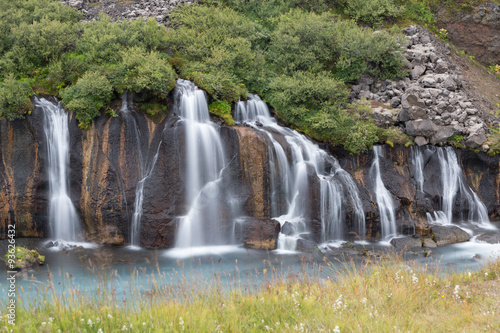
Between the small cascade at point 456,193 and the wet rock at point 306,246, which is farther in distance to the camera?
the small cascade at point 456,193

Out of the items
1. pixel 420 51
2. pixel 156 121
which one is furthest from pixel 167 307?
pixel 420 51

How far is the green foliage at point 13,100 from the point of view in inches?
504

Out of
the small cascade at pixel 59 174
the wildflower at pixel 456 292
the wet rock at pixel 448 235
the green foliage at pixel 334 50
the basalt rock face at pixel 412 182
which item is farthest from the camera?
the green foliage at pixel 334 50

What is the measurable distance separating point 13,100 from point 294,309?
40.9ft

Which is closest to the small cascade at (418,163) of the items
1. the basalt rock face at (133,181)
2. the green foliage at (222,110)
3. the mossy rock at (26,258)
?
the basalt rock face at (133,181)

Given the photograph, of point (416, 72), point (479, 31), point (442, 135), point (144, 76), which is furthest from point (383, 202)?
point (479, 31)

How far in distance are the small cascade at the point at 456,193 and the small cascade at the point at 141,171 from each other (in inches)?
477

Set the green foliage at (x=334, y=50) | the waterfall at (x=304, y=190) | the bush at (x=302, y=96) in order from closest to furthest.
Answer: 1. the waterfall at (x=304, y=190)
2. the bush at (x=302, y=96)
3. the green foliage at (x=334, y=50)

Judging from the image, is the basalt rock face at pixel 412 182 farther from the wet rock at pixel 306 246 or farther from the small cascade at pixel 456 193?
the wet rock at pixel 306 246

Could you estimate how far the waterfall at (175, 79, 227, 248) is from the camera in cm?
1292

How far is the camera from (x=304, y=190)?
45.6 ft

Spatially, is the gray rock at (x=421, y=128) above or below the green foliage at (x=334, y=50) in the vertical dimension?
below

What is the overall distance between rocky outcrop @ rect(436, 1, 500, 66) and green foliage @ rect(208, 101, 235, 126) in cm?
1732

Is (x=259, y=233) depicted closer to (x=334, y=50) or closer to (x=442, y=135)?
(x=442, y=135)
